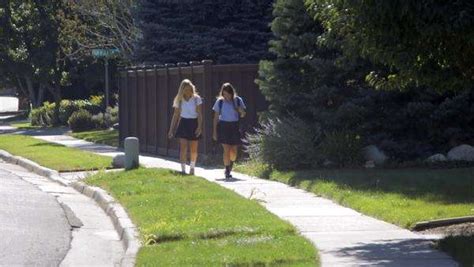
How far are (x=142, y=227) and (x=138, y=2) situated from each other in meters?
21.0

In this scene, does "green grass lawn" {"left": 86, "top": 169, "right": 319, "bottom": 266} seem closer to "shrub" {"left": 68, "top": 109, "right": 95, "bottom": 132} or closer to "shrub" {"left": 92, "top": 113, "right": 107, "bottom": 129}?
"shrub" {"left": 68, "top": 109, "right": 95, "bottom": 132}

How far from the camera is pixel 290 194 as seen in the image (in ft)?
54.6

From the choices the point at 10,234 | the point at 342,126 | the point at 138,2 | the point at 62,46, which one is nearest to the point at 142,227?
the point at 10,234

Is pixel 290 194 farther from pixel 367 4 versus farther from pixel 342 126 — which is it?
pixel 367 4

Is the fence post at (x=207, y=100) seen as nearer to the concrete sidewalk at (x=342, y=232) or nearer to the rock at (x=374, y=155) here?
the concrete sidewalk at (x=342, y=232)

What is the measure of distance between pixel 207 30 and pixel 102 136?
7.79m

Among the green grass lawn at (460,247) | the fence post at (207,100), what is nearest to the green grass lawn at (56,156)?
the fence post at (207,100)

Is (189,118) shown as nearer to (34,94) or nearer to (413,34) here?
(413,34)

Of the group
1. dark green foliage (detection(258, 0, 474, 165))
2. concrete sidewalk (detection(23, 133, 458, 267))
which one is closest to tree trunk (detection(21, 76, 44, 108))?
dark green foliage (detection(258, 0, 474, 165))

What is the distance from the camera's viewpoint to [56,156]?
88.5 ft

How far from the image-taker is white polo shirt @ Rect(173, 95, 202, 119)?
779 inches

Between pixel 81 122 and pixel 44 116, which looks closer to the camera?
pixel 81 122

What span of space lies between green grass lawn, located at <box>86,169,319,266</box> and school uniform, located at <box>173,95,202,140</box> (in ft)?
5.95

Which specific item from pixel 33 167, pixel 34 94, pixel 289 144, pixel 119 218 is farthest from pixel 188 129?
pixel 34 94
